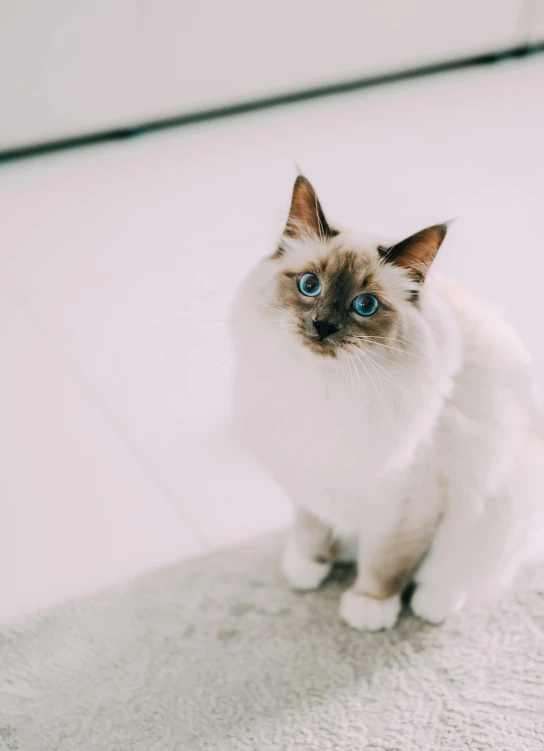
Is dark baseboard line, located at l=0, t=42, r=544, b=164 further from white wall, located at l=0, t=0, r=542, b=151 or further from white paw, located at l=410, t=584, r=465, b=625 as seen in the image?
white paw, located at l=410, t=584, r=465, b=625

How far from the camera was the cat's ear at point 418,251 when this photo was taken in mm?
867

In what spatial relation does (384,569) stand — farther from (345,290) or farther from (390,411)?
(345,290)

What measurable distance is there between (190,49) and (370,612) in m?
2.23

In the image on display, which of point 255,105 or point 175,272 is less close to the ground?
point 255,105

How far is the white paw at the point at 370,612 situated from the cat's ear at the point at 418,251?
518mm

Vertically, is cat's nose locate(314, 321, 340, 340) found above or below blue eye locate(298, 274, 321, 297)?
below

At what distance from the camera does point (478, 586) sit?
3.71ft

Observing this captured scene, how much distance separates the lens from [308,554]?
121 cm

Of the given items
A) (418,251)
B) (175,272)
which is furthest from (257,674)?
(175,272)

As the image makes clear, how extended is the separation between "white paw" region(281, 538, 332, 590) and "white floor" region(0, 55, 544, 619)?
13 centimetres

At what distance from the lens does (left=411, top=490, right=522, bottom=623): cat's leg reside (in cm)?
105

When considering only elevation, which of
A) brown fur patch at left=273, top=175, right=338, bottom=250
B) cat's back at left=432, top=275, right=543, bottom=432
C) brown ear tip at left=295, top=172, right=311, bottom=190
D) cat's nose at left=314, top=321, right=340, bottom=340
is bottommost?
cat's back at left=432, top=275, right=543, bottom=432

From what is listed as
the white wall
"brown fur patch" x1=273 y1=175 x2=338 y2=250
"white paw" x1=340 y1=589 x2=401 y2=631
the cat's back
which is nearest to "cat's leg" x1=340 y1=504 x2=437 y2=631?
"white paw" x1=340 y1=589 x2=401 y2=631

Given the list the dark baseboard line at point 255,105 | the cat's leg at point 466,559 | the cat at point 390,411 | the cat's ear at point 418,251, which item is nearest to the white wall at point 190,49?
the dark baseboard line at point 255,105
